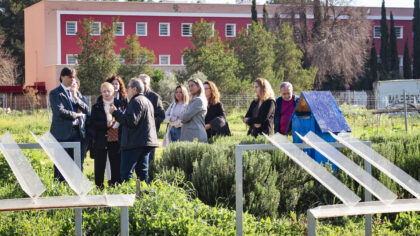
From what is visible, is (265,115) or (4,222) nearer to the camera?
(4,222)

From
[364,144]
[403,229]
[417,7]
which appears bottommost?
[403,229]

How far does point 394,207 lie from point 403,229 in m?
1.59

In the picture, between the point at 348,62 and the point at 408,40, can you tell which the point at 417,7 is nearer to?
the point at 408,40

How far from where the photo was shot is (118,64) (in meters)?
→ 32.5

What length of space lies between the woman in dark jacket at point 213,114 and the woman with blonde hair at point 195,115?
1.19 feet

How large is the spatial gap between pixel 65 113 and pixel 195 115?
80.8 inches

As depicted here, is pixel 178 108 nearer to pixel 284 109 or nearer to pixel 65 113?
pixel 284 109

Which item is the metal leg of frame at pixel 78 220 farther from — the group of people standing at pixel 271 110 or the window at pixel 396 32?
the window at pixel 396 32

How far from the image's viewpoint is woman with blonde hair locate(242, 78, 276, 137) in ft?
29.2

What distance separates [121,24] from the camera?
151 feet

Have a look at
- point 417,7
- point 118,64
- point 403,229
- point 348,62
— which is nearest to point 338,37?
point 348,62

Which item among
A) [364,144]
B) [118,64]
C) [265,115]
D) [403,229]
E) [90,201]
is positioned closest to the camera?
[90,201]

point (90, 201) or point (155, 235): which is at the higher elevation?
point (90, 201)

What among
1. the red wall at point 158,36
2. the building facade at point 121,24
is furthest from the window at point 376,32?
the red wall at point 158,36
